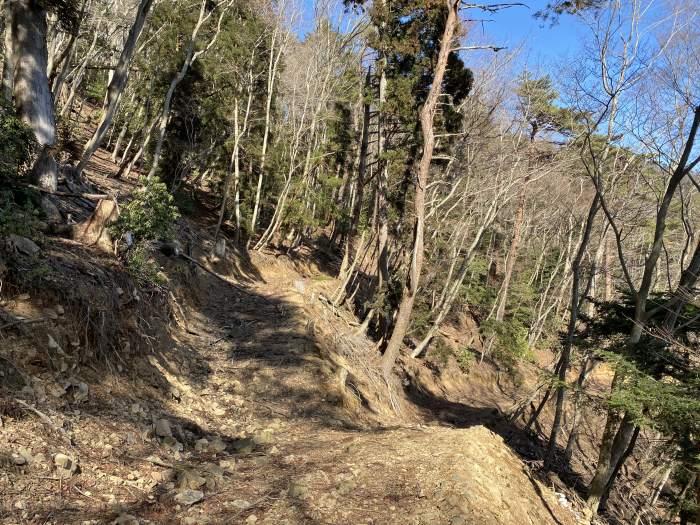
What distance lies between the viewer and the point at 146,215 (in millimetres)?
5961

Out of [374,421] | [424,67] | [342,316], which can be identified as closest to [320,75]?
[424,67]

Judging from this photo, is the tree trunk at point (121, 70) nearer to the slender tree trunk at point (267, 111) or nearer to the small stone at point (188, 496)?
the small stone at point (188, 496)

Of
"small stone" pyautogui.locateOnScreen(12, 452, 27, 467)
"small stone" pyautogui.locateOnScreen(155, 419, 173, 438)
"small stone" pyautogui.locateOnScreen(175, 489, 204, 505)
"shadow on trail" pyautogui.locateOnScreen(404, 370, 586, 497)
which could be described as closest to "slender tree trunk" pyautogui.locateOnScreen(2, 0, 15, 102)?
"small stone" pyautogui.locateOnScreen(155, 419, 173, 438)

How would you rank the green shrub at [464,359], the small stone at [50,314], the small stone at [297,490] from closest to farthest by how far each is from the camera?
the small stone at [297,490], the small stone at [50,314], the green shrub at [464,359]

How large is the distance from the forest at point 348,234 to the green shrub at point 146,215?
3 cm

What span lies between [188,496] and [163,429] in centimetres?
109

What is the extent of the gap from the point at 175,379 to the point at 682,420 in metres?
6.41

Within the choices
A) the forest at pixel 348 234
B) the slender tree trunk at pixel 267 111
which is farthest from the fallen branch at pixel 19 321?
the slender tree trunk at pixel 267 111

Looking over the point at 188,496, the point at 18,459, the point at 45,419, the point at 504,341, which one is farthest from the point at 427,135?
the point at 504,341

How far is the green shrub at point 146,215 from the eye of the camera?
19.2 ft

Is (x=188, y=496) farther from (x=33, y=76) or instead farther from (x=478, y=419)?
(x=478, y=419)

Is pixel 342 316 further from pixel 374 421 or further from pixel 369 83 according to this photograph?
pixel 369 83

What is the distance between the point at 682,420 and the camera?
569cm

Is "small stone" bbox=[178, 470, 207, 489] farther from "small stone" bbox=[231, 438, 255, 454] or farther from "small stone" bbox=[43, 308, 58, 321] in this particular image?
"small stone" bbox=[43, 308, 58, 321]
